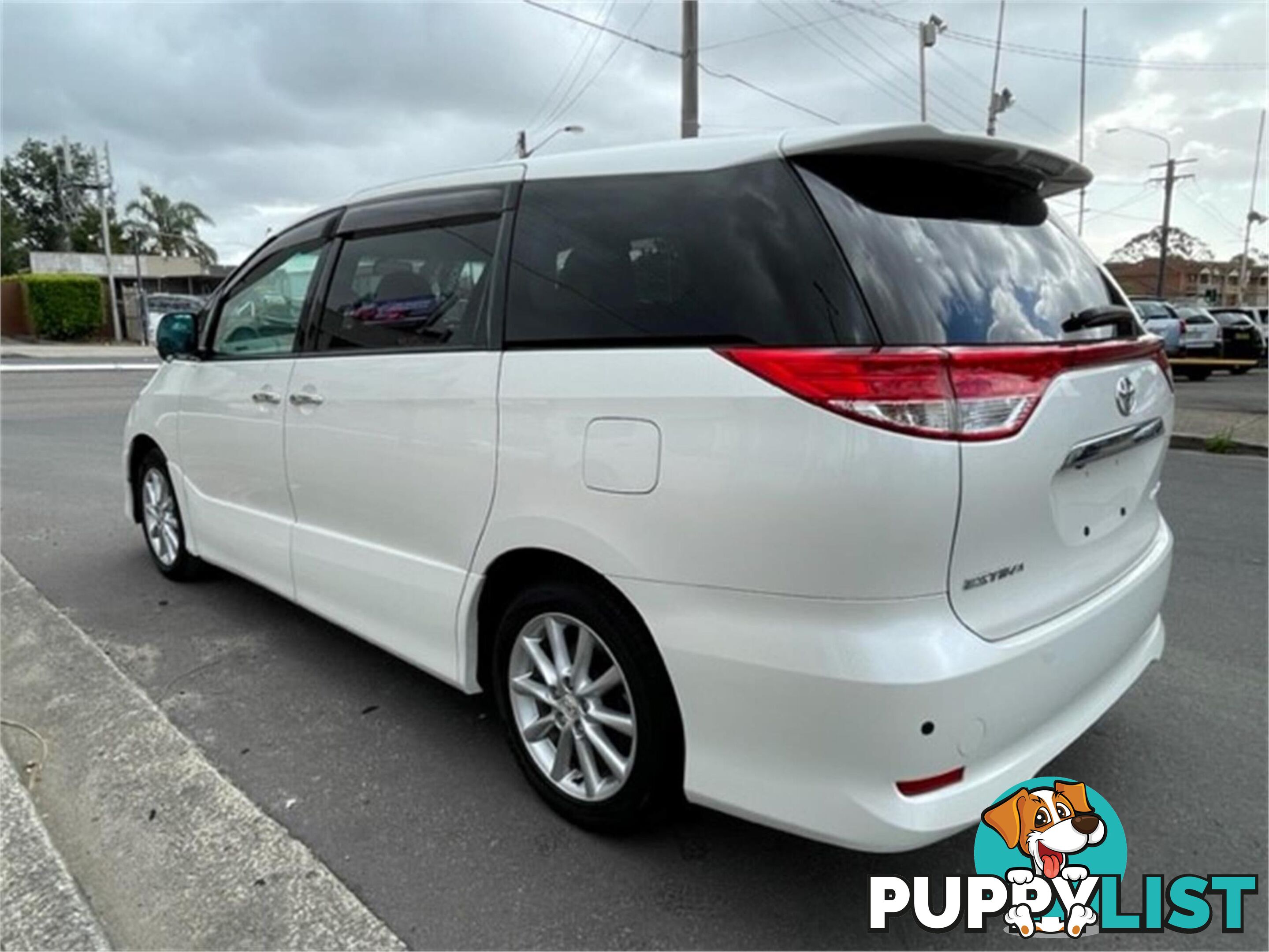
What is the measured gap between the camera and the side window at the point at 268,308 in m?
3.46

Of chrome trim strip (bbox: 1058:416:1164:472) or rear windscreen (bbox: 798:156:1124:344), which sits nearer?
rear windscreen (bbox: 798:156:1124:344)

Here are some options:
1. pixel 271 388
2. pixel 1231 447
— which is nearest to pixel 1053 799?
pixel 271 388

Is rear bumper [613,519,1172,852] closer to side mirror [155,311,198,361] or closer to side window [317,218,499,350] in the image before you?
side window [317,218,499,350]

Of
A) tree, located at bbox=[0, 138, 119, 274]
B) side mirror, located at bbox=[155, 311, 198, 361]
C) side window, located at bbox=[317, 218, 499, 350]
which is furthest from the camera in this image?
tree, located at bbox=[0, 138, 119, 274]

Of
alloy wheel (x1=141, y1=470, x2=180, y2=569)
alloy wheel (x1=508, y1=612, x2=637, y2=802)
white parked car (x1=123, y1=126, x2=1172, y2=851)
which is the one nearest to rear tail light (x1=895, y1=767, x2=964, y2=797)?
white parked car (x1=123, y1=126, x2=1172, y2=851)

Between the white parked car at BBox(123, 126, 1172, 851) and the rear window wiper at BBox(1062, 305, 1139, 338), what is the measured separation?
18 mm

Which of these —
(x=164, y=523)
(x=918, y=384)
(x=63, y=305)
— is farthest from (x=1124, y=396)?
(x=63, y=305)

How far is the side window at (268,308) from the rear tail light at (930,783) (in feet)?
9.23

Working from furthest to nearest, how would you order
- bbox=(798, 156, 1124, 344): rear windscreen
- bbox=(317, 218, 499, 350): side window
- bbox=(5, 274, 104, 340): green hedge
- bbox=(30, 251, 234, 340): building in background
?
1. bbox=(30, 251, 234, 340): building in background
2. bbox=(5, 274, 104, 340): green hedge
3. bbox=(317, 218, 499, 350): side window
4. bbox=(798, 156, 1124, 344): rear windscreen

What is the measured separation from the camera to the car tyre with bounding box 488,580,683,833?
2.17 meters

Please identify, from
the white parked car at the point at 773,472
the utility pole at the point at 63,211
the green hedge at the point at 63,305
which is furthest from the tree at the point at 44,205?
the white parked car at the point at 773,472

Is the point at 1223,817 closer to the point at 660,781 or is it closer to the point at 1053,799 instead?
the point at 1053,799

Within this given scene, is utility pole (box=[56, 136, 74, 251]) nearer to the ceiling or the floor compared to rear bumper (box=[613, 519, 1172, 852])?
nearer to the ceiling

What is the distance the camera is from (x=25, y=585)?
181 inches
